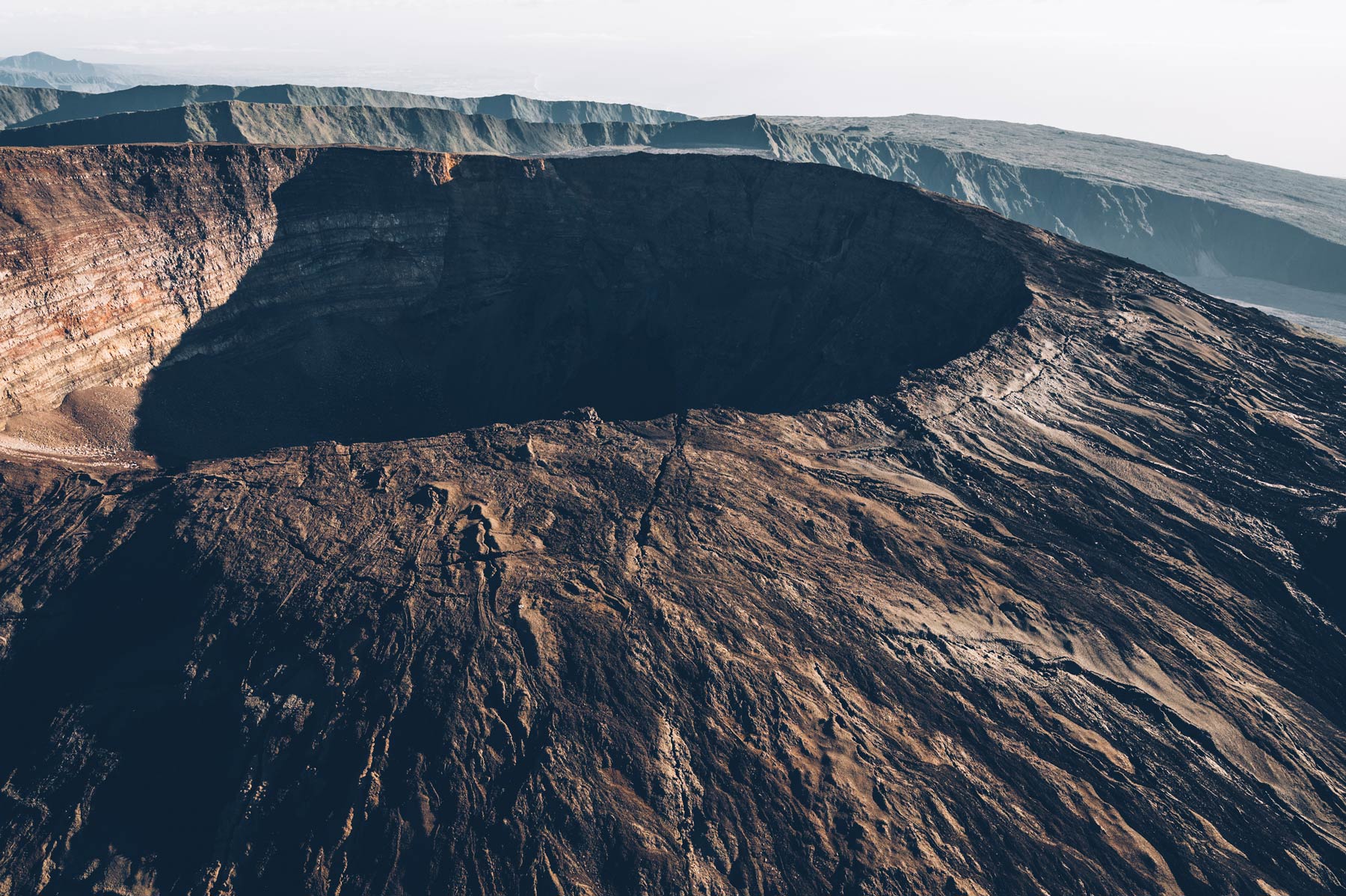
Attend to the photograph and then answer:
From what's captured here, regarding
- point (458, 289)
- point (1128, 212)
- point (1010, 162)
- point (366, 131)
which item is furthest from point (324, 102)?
point (1128, 212)

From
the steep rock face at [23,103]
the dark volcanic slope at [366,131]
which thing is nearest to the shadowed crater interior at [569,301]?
the dark volcanic slope at [366,131]

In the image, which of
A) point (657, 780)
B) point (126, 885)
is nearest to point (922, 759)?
point (657, 780)

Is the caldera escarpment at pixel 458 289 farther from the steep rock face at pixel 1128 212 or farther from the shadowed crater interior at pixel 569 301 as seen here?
the steep rock face at pixel 1128 212

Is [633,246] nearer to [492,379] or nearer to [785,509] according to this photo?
[492,379]

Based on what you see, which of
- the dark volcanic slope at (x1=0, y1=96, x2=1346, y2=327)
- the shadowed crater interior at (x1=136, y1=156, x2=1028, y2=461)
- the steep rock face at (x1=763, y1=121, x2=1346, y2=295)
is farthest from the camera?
the steep rock face at (x1=763, y1=121, x2=1346, y2=295)

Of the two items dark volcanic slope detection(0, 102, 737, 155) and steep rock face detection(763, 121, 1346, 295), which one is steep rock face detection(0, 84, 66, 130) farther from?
steep rock face detection(763, 121, 1346, 295)

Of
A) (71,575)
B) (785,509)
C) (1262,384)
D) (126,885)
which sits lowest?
(126,885)

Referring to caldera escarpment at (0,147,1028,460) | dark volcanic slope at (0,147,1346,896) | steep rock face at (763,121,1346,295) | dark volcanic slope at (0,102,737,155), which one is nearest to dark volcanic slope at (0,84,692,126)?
dark volcanic slope at (0,102,737,155)
